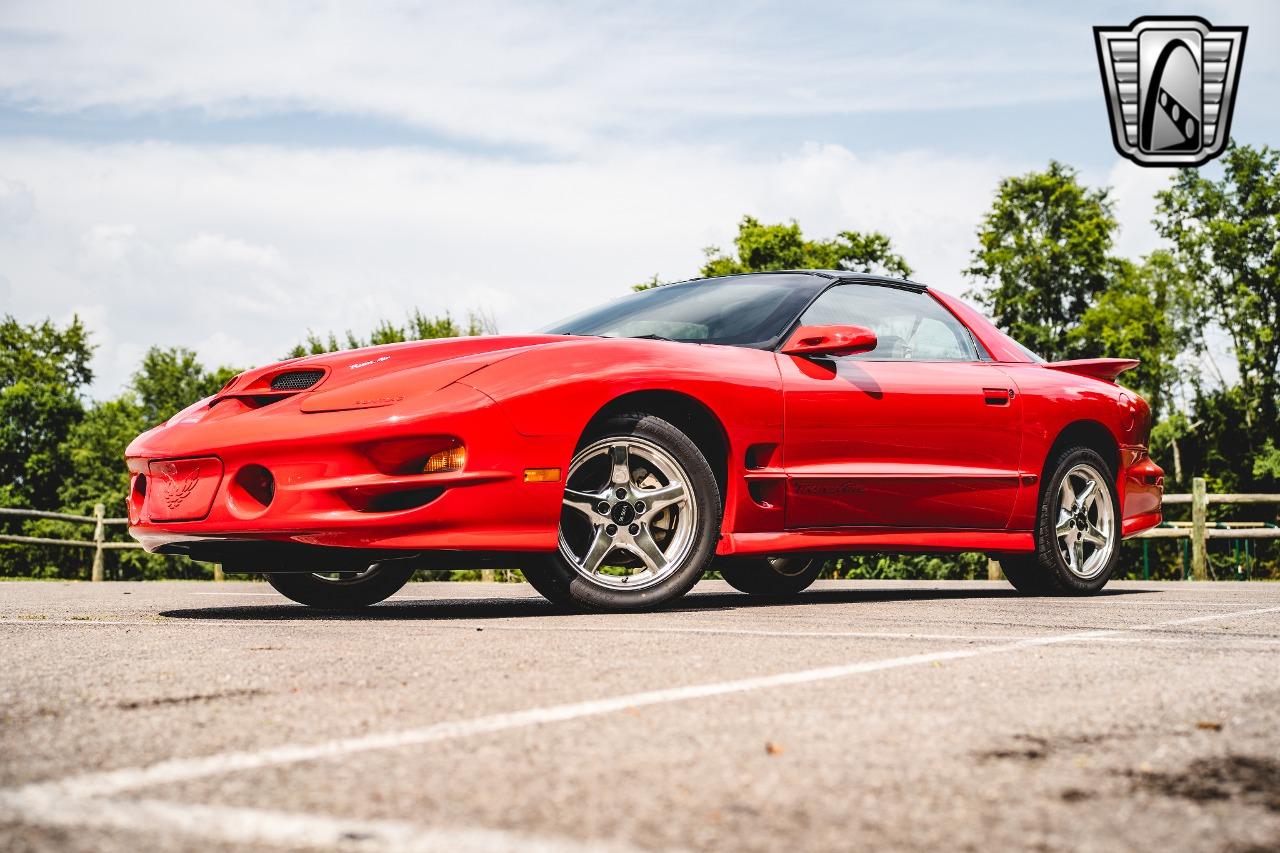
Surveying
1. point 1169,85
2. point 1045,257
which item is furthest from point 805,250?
point 1169,85

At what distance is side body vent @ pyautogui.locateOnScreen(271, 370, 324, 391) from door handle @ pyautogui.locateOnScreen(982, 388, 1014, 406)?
3.11m

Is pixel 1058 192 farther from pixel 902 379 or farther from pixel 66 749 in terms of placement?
pixel 66 749

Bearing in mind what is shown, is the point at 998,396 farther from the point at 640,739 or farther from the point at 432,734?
the point at 432,734

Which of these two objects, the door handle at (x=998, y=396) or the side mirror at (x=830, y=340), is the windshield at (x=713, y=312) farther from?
the door handle at (x=998, y=396)

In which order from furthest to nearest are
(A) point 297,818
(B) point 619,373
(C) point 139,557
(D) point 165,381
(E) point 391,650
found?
(D) point 165,381 → (C) point 139,557 → (B) point 619,373 → (E) point 391,650 → (A) point 297,818

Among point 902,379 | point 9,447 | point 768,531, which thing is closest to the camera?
point 768,531

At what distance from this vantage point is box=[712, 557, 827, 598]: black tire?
25.5 ft

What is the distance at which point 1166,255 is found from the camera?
143 feet

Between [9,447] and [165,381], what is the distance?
25.1 feet

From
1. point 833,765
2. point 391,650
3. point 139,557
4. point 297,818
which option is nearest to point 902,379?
point 391,650

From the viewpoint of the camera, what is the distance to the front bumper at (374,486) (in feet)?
16.4

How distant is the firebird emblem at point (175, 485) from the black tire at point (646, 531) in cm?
129

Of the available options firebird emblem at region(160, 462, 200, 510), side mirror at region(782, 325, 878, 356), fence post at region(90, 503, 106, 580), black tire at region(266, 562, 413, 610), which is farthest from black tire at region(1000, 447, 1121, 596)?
fence post at region(90, 503, 106, 580)

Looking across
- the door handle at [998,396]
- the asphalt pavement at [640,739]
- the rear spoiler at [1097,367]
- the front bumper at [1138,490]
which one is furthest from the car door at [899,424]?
the asphalt pavement at [640,739]
